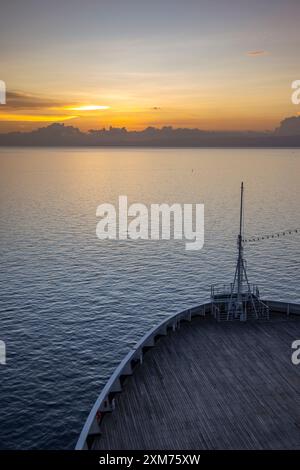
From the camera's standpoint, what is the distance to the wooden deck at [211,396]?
74.7 ft

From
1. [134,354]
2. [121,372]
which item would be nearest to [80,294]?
[134,354]

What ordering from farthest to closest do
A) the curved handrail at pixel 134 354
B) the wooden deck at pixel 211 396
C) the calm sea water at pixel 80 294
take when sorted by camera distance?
the calm sea water at pixel 80 294
the curved handrail at pixel 134 354
the wooden deck at pixel 211 396

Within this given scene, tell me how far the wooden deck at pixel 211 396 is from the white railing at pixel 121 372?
0.47m

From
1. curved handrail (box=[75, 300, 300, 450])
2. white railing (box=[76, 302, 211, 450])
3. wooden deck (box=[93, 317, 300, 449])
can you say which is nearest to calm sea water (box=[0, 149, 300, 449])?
white railing (box=[76, 302, 211, 450])

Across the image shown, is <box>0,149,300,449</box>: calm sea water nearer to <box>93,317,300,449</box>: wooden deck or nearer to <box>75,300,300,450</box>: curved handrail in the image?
<box>75,300,300,450</box>: curved handrail

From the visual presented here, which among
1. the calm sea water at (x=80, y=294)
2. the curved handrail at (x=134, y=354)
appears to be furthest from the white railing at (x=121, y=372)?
the calm sea water at (x=80, y=294)

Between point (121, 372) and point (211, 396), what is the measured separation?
5850 millimetres

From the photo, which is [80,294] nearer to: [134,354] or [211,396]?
[134,354]

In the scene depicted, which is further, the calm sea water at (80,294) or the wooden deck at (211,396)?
the calm sea water at (80,294)

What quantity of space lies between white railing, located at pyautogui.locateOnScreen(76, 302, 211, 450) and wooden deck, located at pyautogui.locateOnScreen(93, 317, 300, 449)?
472 mm

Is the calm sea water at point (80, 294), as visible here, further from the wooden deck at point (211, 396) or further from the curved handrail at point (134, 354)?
the wooden deck at point (211, 396)

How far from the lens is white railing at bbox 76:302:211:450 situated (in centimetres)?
2284

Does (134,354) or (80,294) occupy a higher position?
(134,354)

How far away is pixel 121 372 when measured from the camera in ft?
93.1
